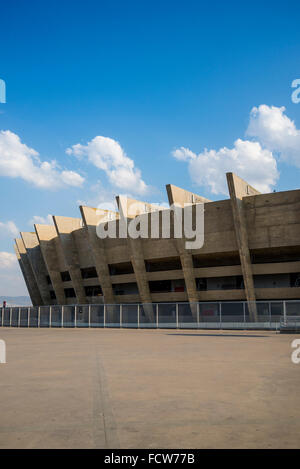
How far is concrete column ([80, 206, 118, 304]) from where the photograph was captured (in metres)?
48.3

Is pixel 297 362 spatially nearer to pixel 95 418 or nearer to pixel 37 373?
pixel 37 373

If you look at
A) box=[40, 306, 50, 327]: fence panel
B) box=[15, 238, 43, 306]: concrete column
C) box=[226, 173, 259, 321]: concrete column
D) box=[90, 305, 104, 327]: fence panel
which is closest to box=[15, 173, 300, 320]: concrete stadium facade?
box=[226, 173, 259, 321]: concrete column

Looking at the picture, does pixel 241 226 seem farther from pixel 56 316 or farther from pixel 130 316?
pixel 56 316

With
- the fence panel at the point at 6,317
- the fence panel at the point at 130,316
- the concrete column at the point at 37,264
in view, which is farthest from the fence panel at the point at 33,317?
the concrete column at the point at 37,264

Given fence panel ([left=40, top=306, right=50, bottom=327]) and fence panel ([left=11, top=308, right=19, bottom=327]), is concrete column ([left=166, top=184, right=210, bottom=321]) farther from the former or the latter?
fence panel ([left=11, top=308, right=19, bottom=327])

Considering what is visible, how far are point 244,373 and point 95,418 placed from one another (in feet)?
17.0

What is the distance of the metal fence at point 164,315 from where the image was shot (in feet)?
93.8

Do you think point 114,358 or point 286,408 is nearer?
point 286,408

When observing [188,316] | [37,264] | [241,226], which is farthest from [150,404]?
[37,264]

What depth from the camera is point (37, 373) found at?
33.7 ft

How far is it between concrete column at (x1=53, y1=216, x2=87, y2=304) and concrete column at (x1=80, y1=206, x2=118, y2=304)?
6409mm

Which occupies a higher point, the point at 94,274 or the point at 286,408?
the point at 94,274

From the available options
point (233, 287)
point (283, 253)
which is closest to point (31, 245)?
point (233, 287)

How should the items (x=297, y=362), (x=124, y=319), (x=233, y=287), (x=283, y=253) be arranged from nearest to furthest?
(x=297, y=362) < (x=124, y=319) < (x=283, y=253) < (x=233, y=287)
